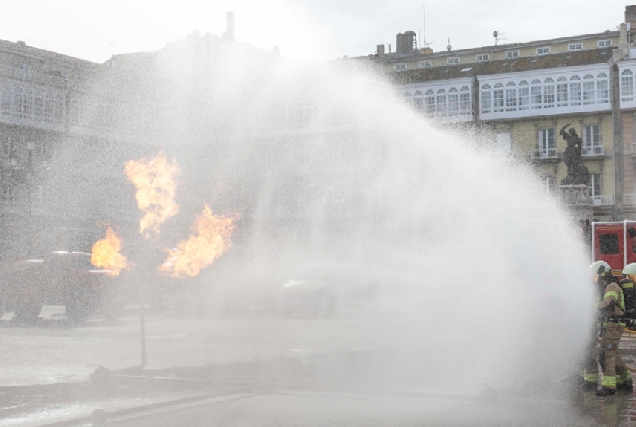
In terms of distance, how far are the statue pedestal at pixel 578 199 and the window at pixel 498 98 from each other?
10.9 m

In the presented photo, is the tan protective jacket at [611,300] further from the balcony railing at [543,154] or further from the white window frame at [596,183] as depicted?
the balcony railing at [543,154]

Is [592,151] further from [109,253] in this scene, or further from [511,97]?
[109,253]

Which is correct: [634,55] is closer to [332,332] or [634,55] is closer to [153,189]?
[332,332]

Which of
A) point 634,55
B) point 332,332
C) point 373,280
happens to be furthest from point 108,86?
point 332,332

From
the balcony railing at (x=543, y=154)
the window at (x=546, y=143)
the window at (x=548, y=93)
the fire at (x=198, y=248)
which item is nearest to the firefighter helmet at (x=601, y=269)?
the fire at (x=198, y=248)

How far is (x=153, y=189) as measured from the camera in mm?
13586

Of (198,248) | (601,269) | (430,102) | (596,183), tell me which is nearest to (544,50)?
(430,102)

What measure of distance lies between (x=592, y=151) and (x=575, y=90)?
12.6 feet

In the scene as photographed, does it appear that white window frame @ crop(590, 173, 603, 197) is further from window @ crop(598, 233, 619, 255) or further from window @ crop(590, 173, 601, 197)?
window @ crop(598, 233, 619, 255)

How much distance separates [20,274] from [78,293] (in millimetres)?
1563

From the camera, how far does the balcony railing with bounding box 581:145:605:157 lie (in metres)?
48.4

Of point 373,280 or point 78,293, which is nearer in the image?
point 78,293

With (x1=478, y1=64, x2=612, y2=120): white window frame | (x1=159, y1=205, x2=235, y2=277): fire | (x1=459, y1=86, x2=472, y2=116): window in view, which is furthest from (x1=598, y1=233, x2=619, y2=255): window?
(x1=459, y1=86, x2=472, y2=116): window

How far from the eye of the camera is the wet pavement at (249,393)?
28.0 feet
